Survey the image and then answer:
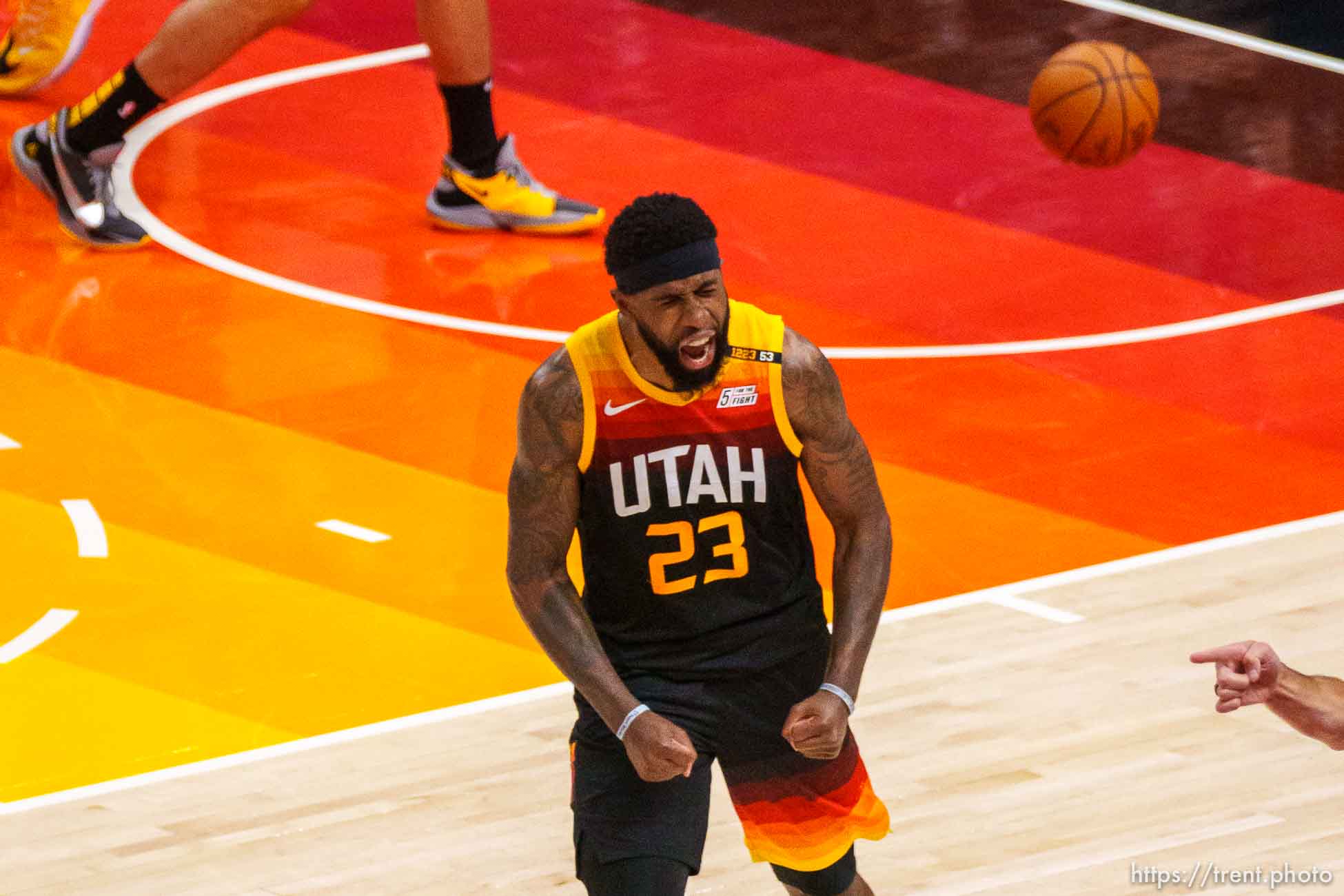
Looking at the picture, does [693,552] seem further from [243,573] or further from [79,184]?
[79,184]

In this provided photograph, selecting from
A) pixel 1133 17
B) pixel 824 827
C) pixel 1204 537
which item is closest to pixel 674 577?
pixel 824 827

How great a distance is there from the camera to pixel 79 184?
33.0ft

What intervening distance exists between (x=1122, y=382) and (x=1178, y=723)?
8.59 feet

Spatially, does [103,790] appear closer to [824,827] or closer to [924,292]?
[824,827]

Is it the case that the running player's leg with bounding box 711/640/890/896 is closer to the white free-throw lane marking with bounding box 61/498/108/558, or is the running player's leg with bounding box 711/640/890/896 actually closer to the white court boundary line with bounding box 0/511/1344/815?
the white court boundary line with bounding box 0/511/1344/815

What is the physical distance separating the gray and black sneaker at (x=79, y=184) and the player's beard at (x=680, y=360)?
5.94 meters

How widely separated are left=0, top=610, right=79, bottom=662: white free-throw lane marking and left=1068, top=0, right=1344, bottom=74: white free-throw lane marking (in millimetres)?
7805

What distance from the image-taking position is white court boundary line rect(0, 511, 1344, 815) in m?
6.27

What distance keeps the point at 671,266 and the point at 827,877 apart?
1.30 m

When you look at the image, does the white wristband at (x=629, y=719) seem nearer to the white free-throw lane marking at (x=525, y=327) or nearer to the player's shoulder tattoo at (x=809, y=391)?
the player's shoulder tattoo at (x=809, y=391)

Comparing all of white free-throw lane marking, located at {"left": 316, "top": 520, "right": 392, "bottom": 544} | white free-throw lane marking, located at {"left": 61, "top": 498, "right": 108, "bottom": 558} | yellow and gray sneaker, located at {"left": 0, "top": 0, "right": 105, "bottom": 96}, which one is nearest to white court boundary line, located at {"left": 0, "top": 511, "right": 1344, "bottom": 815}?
white free-throw lane marking, located at {"left": 316, "top": 520, "right": 392, "bottom": 544}

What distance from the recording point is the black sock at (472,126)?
9.92 m

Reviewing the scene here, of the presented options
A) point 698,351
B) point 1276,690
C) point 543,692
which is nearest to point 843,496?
point 698,351

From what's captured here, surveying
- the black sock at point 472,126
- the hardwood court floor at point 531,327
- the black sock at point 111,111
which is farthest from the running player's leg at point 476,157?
the black sock at point 111,111
